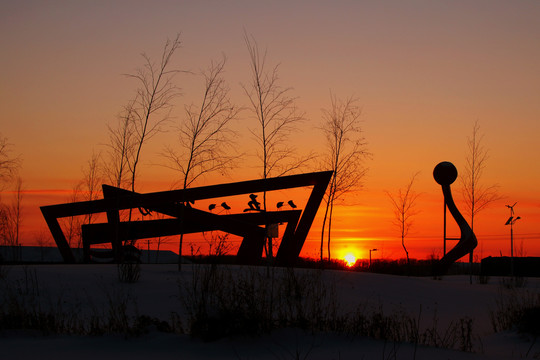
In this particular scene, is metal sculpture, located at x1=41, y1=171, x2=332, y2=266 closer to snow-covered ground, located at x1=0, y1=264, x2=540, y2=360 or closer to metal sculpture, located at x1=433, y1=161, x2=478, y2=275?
snow-covered ground, located at x1=0, y1=264, x2=540, y2=360

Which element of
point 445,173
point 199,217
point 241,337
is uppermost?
point 445,173

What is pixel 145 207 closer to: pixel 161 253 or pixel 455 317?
pixel 455 317

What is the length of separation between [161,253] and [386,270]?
25890 mm

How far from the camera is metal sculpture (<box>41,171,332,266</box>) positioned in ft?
65.5

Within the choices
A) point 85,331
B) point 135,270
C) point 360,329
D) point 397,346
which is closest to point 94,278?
point 135,270

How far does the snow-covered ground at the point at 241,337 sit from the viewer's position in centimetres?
788

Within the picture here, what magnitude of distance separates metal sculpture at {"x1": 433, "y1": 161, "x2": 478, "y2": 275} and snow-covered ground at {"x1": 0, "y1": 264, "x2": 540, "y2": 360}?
4.55 meters

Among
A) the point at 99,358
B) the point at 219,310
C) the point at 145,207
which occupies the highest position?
the point at 145,207

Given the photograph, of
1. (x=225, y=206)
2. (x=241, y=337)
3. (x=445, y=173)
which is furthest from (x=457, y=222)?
(x=241, y=337)

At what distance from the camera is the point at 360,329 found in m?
8.98

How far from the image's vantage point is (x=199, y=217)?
2161cm

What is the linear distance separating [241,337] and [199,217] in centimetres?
1327

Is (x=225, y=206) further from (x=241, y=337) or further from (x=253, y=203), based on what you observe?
(x=241, y=337)

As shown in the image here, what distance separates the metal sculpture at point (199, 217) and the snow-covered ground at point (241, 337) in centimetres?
282
